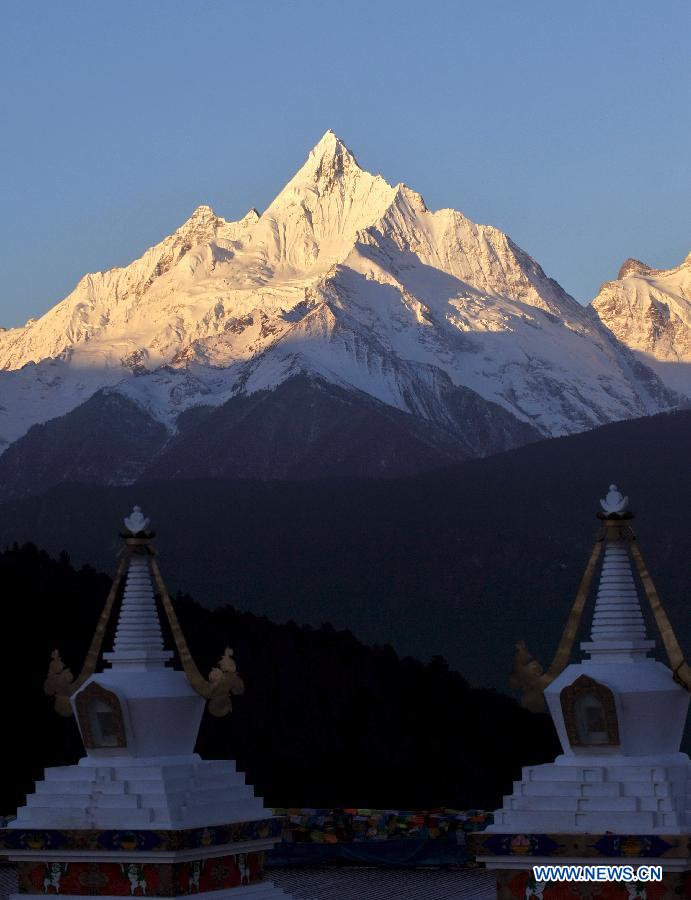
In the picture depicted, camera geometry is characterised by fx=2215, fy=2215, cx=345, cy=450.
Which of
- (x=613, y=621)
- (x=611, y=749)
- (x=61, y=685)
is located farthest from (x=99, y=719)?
(x=613, y=621)

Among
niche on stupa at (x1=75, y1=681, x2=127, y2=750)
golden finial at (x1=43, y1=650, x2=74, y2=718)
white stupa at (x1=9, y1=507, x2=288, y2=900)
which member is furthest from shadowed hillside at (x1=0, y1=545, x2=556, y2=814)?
niche on stupa at (x1=75, y1=681, x2=127, y2=750)

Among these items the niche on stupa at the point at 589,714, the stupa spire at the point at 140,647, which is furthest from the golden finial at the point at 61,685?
the niche on stupa at the point at 589,714

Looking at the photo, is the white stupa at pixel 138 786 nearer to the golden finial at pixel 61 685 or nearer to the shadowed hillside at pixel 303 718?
the golden finial at pixel 61 685

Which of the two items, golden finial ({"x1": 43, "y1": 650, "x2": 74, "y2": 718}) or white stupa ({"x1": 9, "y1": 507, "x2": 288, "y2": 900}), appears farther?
golden finial ({"x1": 43, "y1": 650, "x2": 74, "y2": 718})

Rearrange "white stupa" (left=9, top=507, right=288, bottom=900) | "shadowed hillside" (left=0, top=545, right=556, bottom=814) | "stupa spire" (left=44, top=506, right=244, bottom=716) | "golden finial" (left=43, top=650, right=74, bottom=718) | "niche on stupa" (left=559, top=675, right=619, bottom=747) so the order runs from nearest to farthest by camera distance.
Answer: "niche on stupa" (left=559, top=675, right=619, bottom=747) → "white stupa" (left=9, top=507, right=288, bottom=900) → "stupa spire" (left=44, top=506, right=244, bottom=716) → "golden finial" (left=43, top=650, right=74, bottom=718) → "shadowed hillside" (left=0, top=545, right=556, bottom=814)

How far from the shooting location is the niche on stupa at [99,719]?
32500 millimetres

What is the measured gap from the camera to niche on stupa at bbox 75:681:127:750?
32.5m

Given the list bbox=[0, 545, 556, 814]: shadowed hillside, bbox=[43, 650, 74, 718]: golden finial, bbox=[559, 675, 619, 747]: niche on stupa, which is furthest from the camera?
bbox=[0, 545, 556, 814]: shadowed hillside

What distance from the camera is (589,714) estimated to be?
30.2 m

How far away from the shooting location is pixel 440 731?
68.5m

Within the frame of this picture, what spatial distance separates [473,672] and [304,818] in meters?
84.6

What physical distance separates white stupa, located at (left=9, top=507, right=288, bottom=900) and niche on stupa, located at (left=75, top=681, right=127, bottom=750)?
1cm

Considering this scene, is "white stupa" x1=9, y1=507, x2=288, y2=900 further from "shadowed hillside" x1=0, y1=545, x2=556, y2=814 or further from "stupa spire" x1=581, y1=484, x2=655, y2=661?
"shadowed hillside" x1=0, y1=545, x2=556, y2=814

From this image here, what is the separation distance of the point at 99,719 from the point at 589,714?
7.47 meters
